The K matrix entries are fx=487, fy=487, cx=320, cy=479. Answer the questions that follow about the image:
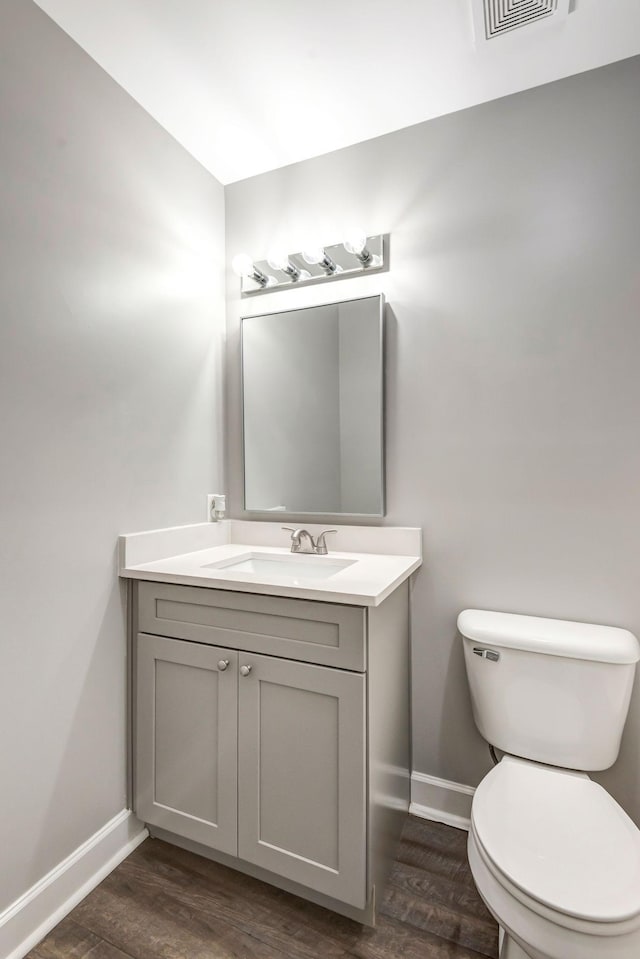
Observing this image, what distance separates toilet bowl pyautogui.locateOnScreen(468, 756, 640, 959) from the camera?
0.89 meters

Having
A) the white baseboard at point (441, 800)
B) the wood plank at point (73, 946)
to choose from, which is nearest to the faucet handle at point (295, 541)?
the white baseboard at point (441, 800)

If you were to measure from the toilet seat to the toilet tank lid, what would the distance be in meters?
0.32

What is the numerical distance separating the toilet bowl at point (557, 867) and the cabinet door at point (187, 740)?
71 cm

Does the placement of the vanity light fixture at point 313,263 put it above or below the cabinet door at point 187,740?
above

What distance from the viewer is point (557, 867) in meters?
0.98

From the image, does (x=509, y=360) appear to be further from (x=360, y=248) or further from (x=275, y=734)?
(x=275, y=734)

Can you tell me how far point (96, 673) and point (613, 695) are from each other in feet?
4.88

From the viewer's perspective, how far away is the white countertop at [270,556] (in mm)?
1316

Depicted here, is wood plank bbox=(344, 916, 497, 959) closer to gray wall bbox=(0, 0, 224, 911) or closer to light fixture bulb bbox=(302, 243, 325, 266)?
gray wall bbox=(0, 0, 224, 911)

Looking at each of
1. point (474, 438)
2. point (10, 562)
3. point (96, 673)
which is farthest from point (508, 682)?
point (10, 562)

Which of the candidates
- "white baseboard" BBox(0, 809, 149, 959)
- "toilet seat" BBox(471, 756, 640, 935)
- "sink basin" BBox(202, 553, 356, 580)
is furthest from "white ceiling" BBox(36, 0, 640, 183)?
"white baseboard" BBox(0, 809, 149, 959)

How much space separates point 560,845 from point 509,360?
1.32 metres

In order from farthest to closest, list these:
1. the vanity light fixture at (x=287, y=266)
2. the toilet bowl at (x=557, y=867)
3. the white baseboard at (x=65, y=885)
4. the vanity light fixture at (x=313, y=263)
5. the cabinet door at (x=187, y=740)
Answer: the vanity light fixture at (x=287, y=266)
the vanity light fixture at (x=313, y=263)
the cabinet door at (x=187, y=740)
the white baseboard at (x=65, y=885)
the toilet bowl at (x=557, y=867)

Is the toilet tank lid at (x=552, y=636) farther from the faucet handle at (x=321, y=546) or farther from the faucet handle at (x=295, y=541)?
the faucet handle at (x=295, y=541)
